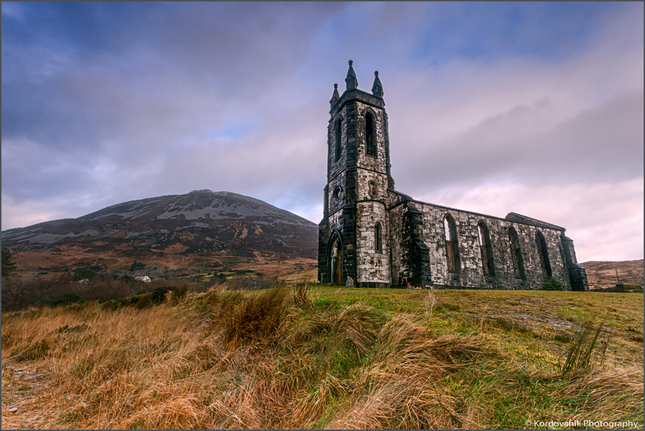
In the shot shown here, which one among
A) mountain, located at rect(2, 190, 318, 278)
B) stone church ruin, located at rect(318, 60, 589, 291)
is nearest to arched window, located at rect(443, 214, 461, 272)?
stone church ruin, located at rect(318, 60, 589, 291)

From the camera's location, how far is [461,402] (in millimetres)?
3156

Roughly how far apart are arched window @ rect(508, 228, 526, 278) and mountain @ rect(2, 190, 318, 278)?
38.1 meters

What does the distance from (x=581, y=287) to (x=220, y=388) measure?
95.2 feet

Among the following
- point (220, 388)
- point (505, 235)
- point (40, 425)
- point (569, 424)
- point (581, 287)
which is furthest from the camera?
point (581, 287)

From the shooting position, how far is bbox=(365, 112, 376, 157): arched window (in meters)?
19.5

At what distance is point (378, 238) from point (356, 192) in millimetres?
3209

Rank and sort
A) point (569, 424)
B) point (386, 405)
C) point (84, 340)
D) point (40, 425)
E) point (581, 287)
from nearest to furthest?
point (569, 424) → point (386, 405) → point (40, 425) → point (84, 340) → point (581, 287)

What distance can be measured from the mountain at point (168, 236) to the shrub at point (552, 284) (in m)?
40.0

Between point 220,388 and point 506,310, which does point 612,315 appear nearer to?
point 506,310

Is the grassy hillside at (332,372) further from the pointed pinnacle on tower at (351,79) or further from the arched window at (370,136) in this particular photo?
the pointed pinnacle on tower at (351,79)

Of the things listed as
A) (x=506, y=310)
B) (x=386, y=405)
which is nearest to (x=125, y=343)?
(x=386, y=405)

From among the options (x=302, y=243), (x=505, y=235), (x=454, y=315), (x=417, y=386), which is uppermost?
(x=302, y=243)

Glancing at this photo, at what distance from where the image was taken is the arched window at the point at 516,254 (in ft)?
67.9

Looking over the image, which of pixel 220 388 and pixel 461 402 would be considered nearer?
pixel 461 402
